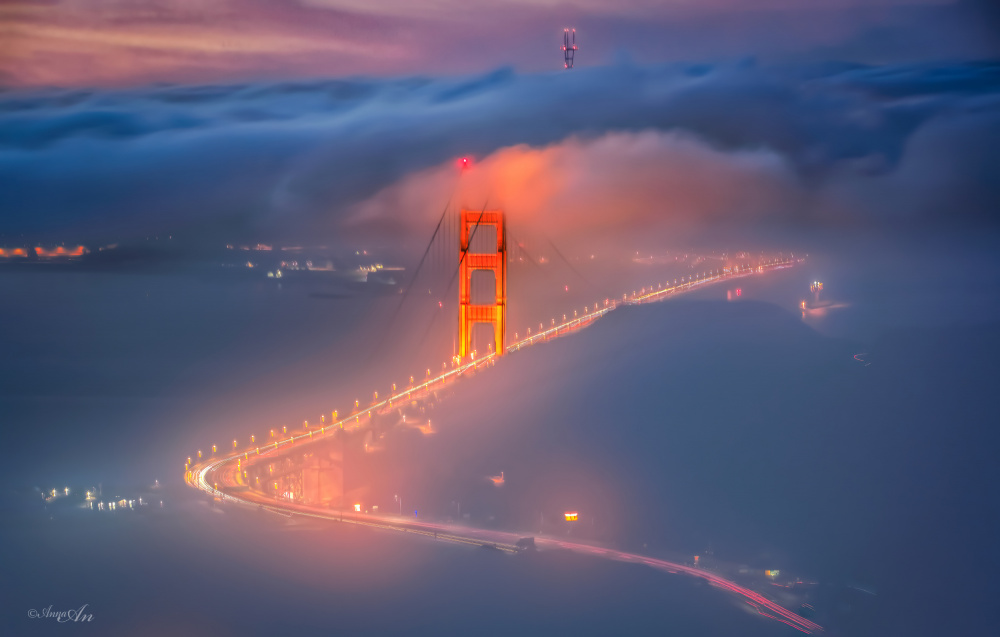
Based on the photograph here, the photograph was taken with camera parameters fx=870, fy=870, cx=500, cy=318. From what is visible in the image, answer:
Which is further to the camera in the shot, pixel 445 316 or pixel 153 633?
pixel 445 316

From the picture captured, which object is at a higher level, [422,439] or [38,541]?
[422,439]

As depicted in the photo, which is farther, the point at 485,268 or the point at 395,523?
the point at 485,268

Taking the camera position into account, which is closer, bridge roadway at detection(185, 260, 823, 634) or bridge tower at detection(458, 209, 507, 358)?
bridge roadway at detection(185, 260, 823, 634)

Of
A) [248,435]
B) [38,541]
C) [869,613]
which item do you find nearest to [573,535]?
[869,613]

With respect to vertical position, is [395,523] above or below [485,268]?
below

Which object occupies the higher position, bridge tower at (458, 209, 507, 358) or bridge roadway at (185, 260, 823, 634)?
bridge tower at (458, 209, 507, 358)

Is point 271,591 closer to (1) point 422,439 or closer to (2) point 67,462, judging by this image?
(1) point 422,439

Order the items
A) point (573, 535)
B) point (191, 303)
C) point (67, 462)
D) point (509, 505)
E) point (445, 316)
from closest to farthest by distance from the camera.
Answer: point (573, 535) → point (509, 505) → point (67, 462) → point (445, 316) → point (191, 303)

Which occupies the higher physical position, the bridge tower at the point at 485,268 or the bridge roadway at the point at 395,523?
the bridge tower at the point at 485,268
